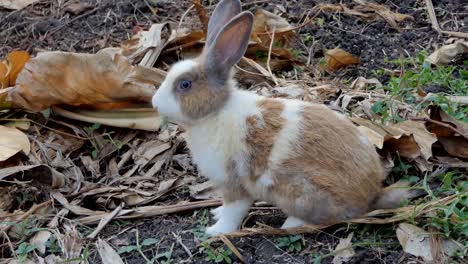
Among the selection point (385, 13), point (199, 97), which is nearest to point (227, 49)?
point (199, 97)

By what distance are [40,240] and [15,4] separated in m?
3.65

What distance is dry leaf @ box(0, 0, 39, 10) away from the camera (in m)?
7.42

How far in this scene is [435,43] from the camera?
20.2 feet

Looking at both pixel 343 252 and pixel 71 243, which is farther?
pixel 71 243

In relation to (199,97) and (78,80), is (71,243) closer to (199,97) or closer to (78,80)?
(199,97)

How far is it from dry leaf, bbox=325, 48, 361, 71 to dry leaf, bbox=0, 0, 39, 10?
10.3 ft

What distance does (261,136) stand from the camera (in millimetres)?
4141

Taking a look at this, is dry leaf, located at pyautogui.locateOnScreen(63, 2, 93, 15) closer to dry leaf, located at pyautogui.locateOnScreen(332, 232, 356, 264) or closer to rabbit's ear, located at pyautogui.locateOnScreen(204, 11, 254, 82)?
rabbit's ear, located at pyautogui.locateOnScreen(204, 11, 254, 82)

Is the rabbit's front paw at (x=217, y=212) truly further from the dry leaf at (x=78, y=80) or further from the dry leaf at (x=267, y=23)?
the dry leaf at (x=267, y=23)

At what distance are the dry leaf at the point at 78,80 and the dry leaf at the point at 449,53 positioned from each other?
2052 mm

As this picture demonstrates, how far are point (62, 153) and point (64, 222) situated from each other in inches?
31.7

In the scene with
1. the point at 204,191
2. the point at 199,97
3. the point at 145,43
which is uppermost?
A: the point at 199,97

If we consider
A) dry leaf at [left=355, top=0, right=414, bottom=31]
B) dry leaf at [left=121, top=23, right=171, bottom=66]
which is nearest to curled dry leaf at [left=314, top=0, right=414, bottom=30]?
dry leaf at [left=355, top=0, right=414, bottom=31]

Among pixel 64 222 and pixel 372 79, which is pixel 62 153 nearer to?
pixel 64 222
